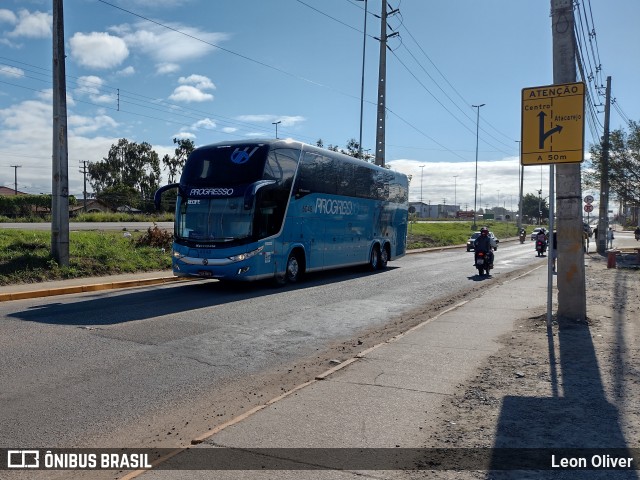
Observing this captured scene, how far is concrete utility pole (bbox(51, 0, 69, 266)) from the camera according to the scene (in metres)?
15.8

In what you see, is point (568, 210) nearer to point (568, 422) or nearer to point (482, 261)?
point (568, 422)

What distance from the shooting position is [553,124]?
9086 mm

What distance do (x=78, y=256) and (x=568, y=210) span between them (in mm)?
13737

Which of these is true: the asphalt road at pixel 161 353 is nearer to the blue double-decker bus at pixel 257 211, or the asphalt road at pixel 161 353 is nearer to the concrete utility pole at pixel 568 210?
the blue double-decker bus at pixel 257 211

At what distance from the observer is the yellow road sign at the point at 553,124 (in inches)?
351

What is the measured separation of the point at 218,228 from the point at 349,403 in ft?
32.6

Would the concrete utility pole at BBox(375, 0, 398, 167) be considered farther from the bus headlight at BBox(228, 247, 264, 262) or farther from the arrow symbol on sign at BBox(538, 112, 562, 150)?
the arrow symbol on sign at BBox(538, 112, 562, 150)

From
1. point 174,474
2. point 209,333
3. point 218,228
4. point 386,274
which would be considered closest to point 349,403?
point 174,474

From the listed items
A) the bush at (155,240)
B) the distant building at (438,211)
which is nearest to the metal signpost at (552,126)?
the bush at (155,240)

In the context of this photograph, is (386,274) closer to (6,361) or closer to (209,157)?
(209,157)

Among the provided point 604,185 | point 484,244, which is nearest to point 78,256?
point 484,244

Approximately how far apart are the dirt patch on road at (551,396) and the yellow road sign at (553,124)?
2.74 m

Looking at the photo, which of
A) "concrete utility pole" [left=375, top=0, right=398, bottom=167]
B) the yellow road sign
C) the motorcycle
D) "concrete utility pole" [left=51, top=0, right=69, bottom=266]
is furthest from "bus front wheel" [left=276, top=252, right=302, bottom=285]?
"concrete utility pole" [left=375, top=0, right=398, bottom=167]

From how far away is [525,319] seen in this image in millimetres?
10789
